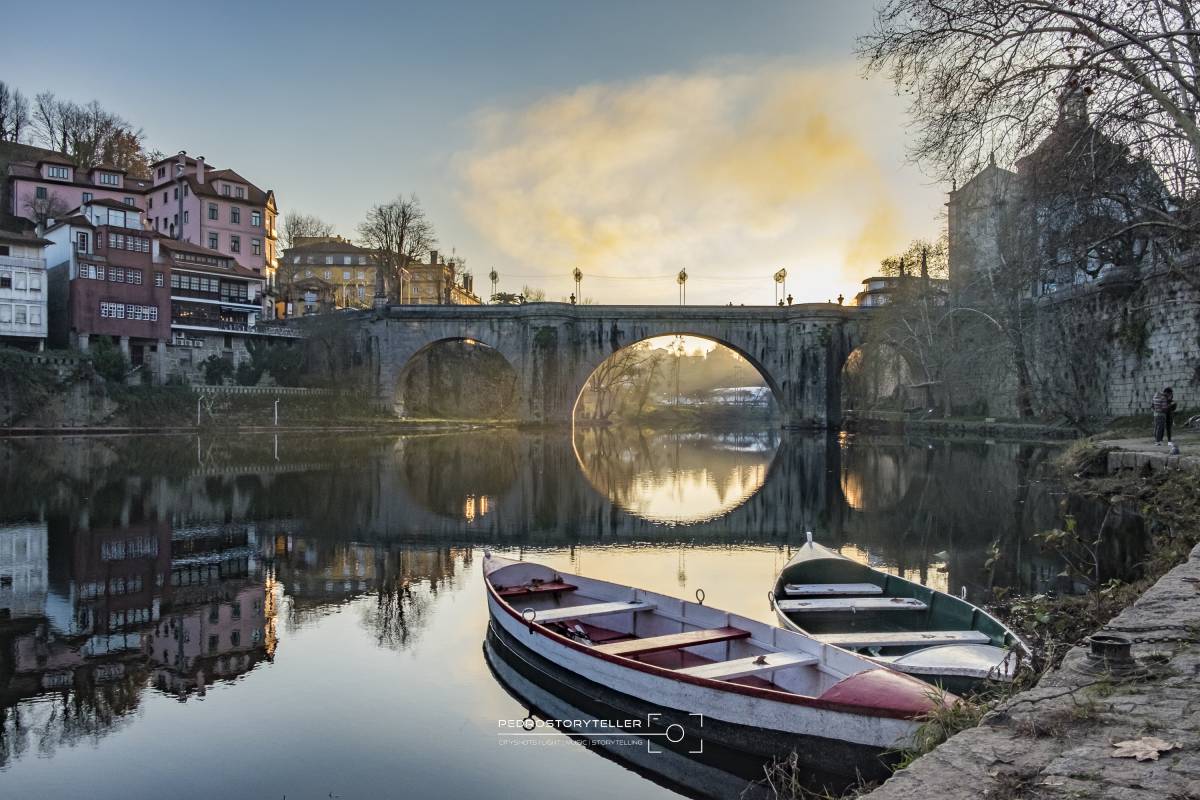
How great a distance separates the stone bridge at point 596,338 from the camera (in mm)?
59406

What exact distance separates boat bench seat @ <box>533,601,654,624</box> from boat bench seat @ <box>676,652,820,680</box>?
1.92 m

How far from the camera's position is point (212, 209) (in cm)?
7544

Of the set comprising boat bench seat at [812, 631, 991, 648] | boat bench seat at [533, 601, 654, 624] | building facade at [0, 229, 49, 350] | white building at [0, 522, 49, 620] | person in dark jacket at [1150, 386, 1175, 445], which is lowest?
white building at [0, 522, 49, 620]

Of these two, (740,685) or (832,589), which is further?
(832,589)

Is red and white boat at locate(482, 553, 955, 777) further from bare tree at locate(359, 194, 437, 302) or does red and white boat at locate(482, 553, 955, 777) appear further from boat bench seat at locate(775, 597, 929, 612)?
bare tree at locate(359, 194, 437, 302)

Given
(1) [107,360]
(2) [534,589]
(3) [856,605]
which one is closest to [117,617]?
(2) [534,589]

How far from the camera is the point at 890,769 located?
20.1 ft

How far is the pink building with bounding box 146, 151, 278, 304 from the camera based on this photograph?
7462 centimetres

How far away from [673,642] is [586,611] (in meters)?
1.43

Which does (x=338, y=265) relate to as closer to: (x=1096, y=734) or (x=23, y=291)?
(x=23, y=291)

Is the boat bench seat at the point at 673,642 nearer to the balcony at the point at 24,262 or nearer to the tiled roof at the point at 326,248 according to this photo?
the balcony at the point at 24,262

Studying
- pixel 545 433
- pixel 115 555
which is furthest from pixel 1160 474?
pixel 545 433

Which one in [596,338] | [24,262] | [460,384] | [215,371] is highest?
[24,262]

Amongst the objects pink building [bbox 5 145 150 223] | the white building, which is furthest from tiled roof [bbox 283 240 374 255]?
the white building
